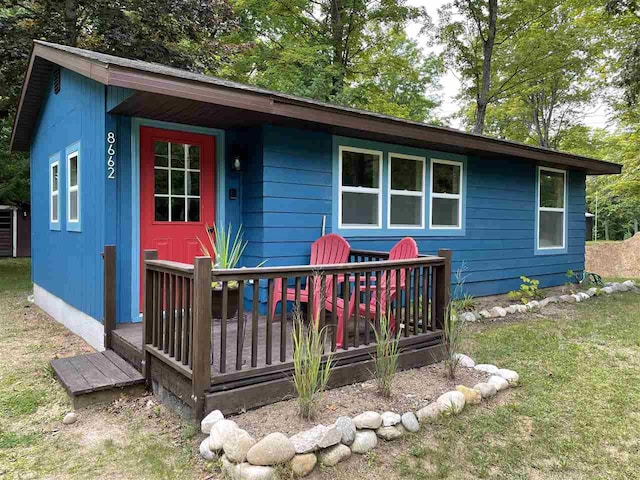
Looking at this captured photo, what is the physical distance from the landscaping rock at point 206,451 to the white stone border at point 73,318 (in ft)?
7.36

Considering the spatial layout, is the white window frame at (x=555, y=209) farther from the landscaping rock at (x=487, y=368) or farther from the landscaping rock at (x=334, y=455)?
the landscaping rock at (x=334, y=455)

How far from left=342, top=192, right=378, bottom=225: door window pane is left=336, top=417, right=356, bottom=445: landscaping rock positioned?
3.10 m

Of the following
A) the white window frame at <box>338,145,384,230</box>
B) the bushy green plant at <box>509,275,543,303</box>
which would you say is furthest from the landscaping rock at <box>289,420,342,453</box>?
the bushy green plant at <box>509,275,543,303</box>

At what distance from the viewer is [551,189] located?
8.02 meters

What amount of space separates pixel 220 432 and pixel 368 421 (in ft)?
2.72

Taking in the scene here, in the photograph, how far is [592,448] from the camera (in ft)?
8.36

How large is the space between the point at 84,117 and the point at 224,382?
134 inches

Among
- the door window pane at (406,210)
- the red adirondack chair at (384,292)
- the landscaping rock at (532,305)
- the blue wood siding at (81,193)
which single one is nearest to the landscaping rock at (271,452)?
the red adirondack chair at (384,292)

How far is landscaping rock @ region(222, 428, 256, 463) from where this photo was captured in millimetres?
2238

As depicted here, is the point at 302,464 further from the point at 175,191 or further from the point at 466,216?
the point at 466,216

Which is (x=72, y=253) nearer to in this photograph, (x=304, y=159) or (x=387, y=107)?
(x=304, y=159)

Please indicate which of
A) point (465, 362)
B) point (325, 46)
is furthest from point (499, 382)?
point (325, 46)

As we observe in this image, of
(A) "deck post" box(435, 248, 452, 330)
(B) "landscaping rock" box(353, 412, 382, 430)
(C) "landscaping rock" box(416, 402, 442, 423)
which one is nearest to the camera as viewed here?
(B) "landscaping rock" box(353, 412, 382, 430)

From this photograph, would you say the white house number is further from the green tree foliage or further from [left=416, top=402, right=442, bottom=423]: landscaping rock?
the green tree foliage
